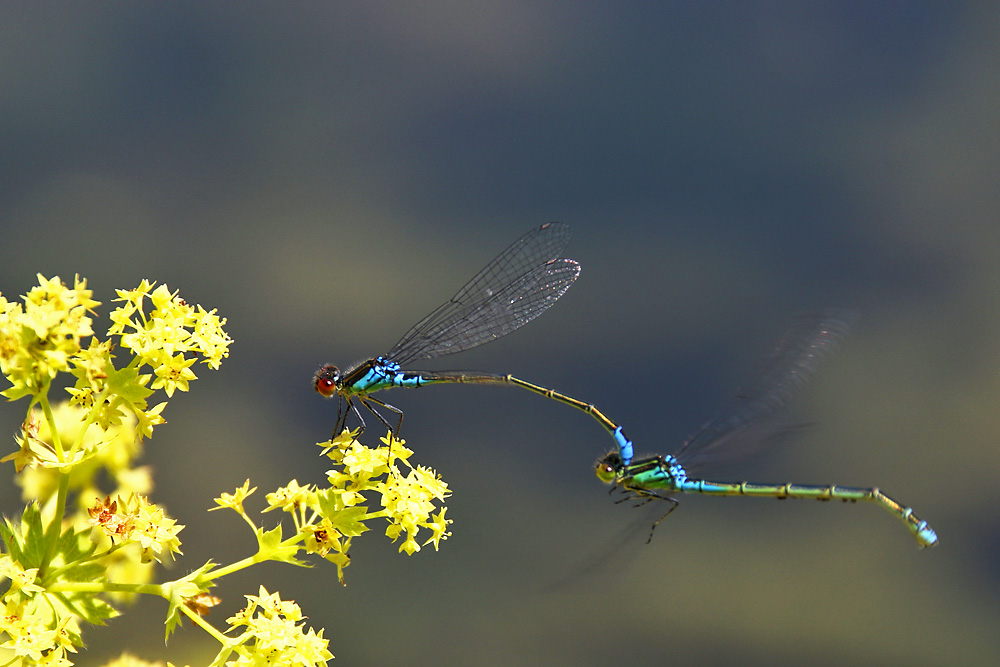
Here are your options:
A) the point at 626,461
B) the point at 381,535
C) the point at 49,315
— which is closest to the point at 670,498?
the point at 626,461

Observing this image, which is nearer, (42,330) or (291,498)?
(42,330)

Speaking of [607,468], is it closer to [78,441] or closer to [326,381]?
[326,381]

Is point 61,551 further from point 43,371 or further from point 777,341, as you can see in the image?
point 777,341

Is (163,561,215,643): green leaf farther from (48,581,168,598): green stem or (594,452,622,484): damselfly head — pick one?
(594,452,622,484): damselfly head

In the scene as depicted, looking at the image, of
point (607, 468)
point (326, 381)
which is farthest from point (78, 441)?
Answer: point (607, 468)

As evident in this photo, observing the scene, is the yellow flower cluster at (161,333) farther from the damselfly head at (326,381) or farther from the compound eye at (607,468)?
the compound eye at (607,468)

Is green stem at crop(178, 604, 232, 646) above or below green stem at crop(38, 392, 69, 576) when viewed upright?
below

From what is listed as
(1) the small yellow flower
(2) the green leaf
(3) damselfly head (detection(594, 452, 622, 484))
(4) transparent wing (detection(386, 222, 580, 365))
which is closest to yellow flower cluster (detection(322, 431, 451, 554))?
(1) the small yellow flower

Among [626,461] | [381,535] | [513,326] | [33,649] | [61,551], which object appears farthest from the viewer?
[381,535]
